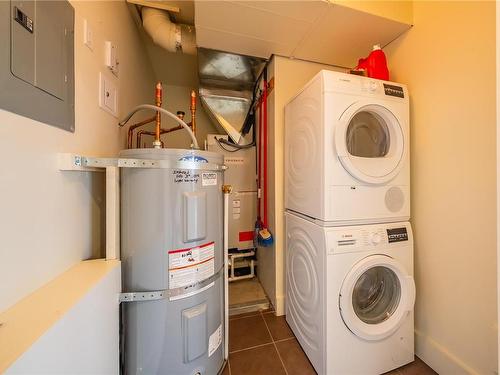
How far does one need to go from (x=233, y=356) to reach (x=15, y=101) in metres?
1.59

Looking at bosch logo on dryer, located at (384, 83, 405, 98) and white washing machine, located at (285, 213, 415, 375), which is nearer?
white washing machine, located at (285, 213, 415, 375)

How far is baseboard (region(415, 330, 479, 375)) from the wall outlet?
2.39m

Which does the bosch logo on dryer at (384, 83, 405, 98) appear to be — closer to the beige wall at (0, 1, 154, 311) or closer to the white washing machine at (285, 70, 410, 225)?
the white washing machine at (285, 70, 410, 225)

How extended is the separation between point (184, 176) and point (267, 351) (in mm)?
1270

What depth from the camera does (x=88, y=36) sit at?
92 cm

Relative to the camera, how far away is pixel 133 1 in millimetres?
1374

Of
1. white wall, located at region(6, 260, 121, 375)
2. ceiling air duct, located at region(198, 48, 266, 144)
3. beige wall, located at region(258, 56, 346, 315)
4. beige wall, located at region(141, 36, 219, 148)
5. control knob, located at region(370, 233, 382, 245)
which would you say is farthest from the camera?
beige wall, located at region(141, 36, 219, 148)

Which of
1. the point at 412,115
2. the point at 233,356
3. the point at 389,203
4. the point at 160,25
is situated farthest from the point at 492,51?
the point at 233,356

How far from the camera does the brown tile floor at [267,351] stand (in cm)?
122

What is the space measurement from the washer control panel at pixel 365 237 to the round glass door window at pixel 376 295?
198mm

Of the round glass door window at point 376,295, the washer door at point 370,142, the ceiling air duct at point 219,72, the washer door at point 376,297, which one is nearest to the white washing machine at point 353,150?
the washer door at point 370,142

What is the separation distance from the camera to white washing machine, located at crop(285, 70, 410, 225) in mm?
1133

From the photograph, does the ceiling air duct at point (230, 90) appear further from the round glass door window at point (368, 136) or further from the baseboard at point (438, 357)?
the baseboard at point (438, 357)

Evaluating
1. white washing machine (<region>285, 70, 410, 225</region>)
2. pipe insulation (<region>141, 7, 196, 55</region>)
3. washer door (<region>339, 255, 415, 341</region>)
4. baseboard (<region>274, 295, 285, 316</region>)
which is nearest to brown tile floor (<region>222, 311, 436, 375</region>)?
baseboard (<region>274, 295, 285, 316</region>)
